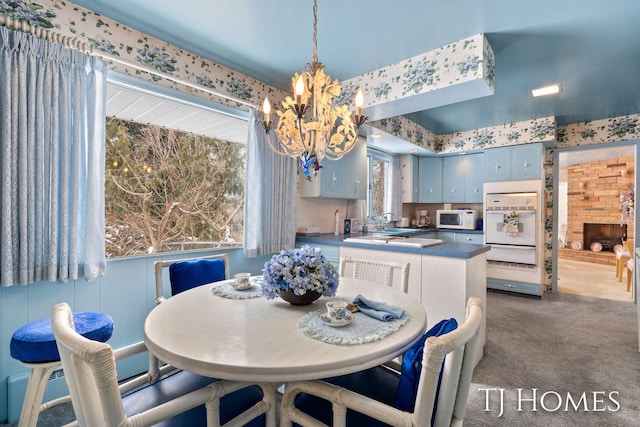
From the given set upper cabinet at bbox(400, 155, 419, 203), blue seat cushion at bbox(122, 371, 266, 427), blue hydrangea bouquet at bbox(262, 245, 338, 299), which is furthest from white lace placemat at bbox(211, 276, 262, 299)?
upper cabinet at bbox(400, 155, 419, 203)

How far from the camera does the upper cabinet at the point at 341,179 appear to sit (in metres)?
3.32

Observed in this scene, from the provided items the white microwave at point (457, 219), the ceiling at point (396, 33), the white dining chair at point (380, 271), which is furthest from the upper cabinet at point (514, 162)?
the white dining chair at point (380, 271)

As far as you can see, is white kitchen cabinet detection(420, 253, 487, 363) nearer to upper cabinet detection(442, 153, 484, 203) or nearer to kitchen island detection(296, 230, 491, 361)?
kitchen island detection(296, 230, 491, 361)

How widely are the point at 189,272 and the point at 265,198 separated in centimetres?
114

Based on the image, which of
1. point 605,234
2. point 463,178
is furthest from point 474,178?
point 605,234

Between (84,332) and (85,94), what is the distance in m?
1.42

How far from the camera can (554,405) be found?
1892mm

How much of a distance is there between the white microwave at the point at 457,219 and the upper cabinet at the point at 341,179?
2.06 meters

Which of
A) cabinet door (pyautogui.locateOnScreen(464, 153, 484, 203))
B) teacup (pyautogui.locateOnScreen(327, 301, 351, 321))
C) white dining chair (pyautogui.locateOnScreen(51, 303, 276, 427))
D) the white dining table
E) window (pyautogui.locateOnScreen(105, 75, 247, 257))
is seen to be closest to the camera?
white dining chair (pyautogui.locateOnScreen(51, 303, 276, 427))

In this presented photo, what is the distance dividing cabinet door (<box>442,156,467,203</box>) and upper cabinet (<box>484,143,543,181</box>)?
50 cm

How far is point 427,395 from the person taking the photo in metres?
0.77

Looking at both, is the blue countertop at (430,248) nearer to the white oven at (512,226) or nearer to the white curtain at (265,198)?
the white curtain at (265,198)

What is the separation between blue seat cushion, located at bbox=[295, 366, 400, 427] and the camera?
1.04 metres

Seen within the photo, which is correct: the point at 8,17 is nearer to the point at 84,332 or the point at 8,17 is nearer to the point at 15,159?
the point at 15,159
